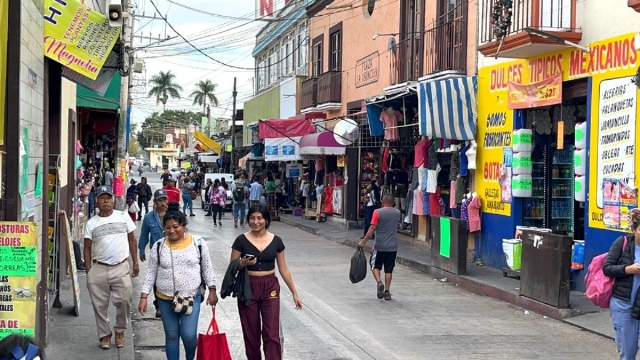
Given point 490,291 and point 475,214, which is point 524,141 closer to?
point 475,214

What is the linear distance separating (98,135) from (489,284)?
1334 centimetres

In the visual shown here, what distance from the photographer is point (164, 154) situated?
13412 cm

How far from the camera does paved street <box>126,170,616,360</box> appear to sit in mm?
8953

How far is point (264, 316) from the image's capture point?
7207 mm

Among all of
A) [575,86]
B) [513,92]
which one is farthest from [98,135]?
[575,86]

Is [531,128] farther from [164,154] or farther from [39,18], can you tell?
[164,154]

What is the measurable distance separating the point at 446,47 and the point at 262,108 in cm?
2138

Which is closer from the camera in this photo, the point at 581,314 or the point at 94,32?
the point at 94,32

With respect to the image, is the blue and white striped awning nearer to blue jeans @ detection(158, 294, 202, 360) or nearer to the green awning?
the green awning

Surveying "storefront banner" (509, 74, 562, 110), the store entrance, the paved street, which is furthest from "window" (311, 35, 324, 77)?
the paved street

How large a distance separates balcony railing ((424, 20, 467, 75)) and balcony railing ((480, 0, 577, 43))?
3118 millimetres

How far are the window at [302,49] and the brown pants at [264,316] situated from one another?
83.0 feet

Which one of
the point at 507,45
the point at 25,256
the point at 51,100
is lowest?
the point at 25,256

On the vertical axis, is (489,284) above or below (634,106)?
below
